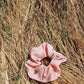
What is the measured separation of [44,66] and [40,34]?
14.8 inches

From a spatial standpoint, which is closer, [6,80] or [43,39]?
[6,80]

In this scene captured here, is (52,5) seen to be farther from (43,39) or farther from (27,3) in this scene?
(43,39)

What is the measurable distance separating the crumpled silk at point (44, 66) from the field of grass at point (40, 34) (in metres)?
0.05

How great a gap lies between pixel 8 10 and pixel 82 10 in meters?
0.84

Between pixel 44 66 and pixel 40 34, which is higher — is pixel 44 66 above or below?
below

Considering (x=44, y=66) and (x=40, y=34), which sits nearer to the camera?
(x=44, y=66)

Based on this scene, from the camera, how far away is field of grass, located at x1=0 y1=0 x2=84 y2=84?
132 centimetres

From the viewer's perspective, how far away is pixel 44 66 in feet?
4.49

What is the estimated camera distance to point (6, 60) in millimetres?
1345

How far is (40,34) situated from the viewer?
1.58m

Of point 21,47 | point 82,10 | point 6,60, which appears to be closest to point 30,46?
point 21,47

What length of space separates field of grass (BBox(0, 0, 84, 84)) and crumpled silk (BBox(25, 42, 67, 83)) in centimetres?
5

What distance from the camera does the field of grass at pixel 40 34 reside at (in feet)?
4.34

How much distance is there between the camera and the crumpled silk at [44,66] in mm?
1308
